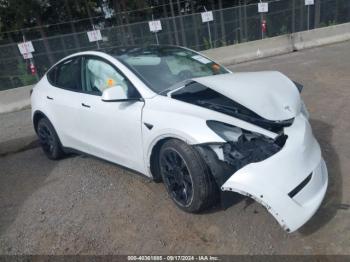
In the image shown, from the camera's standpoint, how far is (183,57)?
4258 millimetres

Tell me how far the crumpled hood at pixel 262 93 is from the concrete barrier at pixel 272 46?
8782 millimetres

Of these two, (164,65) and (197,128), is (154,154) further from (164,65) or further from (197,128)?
(164,65)

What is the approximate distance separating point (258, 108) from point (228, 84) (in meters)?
0.41

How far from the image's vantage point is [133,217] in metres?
3.46

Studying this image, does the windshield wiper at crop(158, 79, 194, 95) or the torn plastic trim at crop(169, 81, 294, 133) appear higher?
the windshield wiper at crop(158, 79, 194, 95)

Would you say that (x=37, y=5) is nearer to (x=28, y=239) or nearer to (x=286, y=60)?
(x=286, y=60)

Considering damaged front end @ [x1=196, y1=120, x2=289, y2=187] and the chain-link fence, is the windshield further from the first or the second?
the chain-link fence

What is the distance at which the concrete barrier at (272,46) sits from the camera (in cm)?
1215

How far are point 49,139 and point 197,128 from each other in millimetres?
2830

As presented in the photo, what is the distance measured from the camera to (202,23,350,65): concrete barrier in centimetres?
1215

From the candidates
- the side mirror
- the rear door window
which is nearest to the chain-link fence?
the rear door window

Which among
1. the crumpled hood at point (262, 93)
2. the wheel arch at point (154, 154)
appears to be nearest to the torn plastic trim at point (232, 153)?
the crumpled hood at point (262, 93)

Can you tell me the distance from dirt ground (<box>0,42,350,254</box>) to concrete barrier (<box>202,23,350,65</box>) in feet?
23.4

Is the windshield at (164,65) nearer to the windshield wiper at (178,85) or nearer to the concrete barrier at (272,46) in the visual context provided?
the windshield wiper at (178,85)
